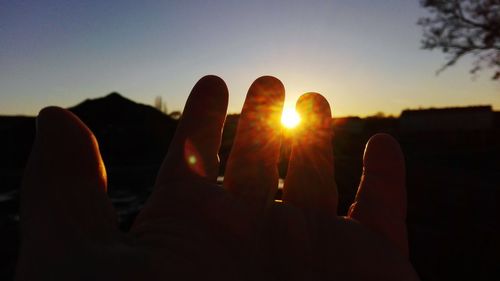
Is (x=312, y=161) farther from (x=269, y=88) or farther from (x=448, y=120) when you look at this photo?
(x=448, y=120)

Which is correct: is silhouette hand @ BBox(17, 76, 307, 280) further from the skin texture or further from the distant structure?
the distant structure

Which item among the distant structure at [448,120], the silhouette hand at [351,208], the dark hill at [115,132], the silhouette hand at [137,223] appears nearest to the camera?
the silhouette hand at [137,223]

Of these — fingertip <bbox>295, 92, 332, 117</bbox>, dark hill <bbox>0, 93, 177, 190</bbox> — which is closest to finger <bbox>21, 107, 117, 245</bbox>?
fingertip <bbox>295, 92, 332, 117</bbox>

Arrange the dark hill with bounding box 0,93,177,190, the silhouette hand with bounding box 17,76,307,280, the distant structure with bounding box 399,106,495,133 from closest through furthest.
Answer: the silhouette hand with bounding box 17,76,307,280
the dark hill with bounding box 0,93,177,190
the distant structure with bounding box 399,106,495,133

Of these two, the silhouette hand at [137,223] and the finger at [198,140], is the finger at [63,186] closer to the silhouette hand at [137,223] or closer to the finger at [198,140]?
the silhouette hand at [137,223]

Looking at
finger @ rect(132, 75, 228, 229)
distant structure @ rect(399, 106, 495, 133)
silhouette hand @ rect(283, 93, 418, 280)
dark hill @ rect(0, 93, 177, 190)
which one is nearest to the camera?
silhouette hand @ rect(283, 93, 418, 280)

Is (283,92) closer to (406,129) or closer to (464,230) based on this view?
(464,230)

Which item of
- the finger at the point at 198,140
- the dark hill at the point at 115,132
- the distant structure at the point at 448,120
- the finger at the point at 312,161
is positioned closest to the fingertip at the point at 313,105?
the finger at the point at 312,161
